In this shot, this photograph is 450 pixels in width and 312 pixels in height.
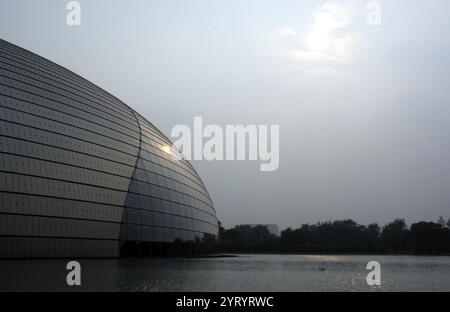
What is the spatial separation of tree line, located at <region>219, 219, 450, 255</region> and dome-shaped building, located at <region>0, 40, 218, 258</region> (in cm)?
4545

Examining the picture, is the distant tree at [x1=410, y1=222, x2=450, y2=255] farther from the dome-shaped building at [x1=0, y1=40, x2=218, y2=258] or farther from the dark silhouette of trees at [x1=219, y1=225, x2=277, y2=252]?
the dome-shaped building at [x1=0, y1=40, x2=218, y2=258]

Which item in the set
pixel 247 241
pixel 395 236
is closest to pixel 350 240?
pixel 395 236

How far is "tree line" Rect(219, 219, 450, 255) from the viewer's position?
12106 centimetres

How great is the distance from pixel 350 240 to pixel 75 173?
138 meters

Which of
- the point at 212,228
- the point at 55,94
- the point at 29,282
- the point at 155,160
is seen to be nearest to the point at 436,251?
the point at 212,228

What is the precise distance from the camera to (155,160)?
46.4 metres

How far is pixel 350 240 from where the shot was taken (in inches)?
6481

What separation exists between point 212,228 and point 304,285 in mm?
36270

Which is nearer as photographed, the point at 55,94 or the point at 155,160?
the point at 55,94

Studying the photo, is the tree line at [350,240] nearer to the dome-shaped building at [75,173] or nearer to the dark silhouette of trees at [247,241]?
the dark silhouette of trees at [247,241]

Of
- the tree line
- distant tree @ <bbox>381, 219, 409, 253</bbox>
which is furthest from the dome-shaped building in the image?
distant tree @ <bbox>381, 219, 409, 253</bbox>

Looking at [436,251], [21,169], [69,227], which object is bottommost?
[436,251]
